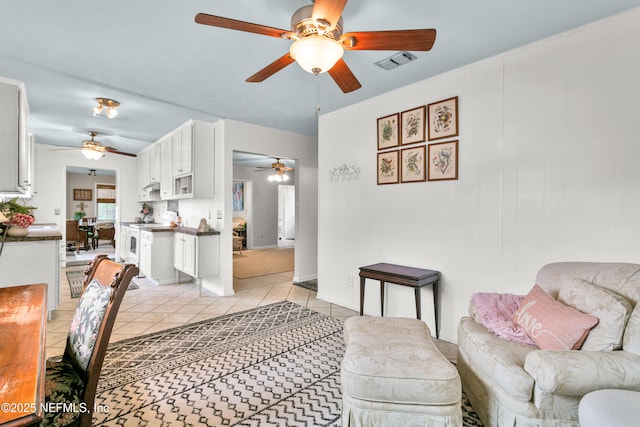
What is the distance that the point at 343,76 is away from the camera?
207cm

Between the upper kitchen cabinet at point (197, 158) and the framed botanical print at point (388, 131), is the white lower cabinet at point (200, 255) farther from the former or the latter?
the framed botanical print at point (388, 131)

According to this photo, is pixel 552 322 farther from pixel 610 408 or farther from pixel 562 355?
pixel 610 408

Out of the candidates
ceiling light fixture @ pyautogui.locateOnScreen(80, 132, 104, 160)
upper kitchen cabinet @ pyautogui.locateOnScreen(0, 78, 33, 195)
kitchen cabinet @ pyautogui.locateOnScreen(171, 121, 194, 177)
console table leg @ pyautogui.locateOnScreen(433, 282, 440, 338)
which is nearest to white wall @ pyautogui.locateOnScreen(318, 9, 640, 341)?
console table leg @ pyautogui.locateOnScreen(433, 282, 440, 338)

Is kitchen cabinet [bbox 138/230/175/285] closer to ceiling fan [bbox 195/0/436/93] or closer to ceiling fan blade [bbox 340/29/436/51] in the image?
ceiling fan [bbox 195/0/436/93]

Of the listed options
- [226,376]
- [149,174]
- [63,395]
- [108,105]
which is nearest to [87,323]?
[63,395]

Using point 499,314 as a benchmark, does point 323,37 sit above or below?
above

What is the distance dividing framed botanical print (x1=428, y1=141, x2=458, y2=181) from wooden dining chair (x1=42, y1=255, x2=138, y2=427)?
101 inches

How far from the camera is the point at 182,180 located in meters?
4.78

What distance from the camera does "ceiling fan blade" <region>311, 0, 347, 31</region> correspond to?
140cm

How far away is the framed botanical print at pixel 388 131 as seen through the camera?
3.30 m

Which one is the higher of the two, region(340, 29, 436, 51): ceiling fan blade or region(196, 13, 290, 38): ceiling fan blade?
region(196, 13, 290, 38): ceiling fan blade

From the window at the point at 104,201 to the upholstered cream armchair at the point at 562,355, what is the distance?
12.1 m

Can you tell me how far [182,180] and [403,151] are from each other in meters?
3.32

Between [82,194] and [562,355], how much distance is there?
500 inches
